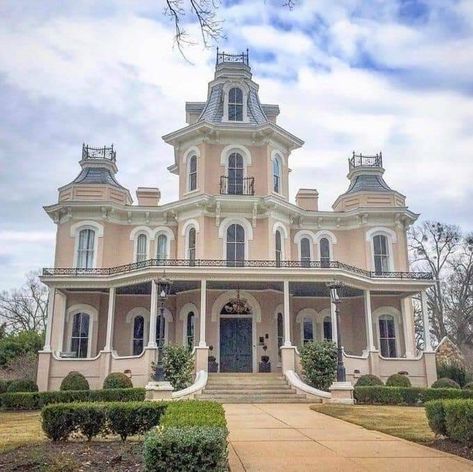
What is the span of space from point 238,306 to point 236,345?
2.12m

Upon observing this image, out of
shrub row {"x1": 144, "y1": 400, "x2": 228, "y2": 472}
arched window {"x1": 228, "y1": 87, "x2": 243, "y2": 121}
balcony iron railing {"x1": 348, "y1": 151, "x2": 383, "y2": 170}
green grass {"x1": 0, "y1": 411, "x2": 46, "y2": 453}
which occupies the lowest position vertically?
green grass {"x1": 0, "y1": 411, "x2": 46, "y2": 453}

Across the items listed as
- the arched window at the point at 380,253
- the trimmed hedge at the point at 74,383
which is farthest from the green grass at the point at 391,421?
the arched window at the point at 380,253

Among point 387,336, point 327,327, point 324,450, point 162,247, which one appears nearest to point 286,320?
point 327,327

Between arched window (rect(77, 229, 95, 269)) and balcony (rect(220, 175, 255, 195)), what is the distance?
6.79 m

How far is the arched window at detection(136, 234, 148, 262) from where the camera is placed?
25.5 meters

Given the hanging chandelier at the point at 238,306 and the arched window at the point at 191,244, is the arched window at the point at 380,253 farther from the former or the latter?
the arched window at the point at 191,244

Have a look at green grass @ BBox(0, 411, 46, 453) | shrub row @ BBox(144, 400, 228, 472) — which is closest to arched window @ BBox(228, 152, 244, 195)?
green grass @ BBox(0, 411, 46, 453)

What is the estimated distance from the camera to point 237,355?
74.3 feet

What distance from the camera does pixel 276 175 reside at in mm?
26078

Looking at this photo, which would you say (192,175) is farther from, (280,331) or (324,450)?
(324,450)

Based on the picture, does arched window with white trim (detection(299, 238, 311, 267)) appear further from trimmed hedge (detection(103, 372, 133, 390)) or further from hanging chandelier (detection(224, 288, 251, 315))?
trimmed hedge (detection(103, 372, 133, 390))

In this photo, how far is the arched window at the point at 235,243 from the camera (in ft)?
79.5

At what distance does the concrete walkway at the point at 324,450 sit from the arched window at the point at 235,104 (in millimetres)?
18458

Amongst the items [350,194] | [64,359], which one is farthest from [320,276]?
[64,359]
